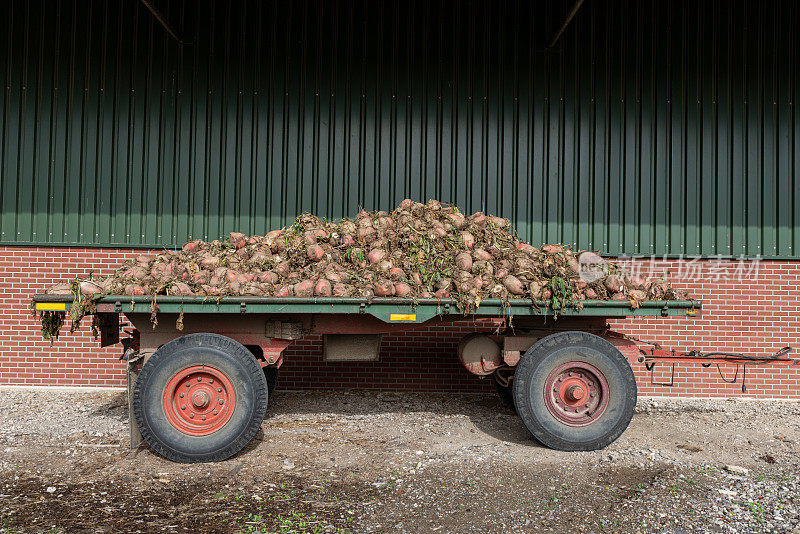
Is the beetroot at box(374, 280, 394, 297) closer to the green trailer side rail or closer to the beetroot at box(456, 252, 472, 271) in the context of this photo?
the green trailer side rail

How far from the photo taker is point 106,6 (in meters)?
7.93

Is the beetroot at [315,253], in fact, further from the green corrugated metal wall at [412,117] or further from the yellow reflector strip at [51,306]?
the green corrugated metal wall at [412,117]

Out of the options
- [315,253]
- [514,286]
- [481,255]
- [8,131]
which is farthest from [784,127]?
[8,131]

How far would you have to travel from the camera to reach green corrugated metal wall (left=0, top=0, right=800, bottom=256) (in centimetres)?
784

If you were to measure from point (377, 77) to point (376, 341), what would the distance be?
4.14 meters

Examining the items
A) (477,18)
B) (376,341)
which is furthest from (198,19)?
(376,341)

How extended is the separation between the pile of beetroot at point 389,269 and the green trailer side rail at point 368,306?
0.08 metres

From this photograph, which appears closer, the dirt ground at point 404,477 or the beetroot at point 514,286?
the dirt ground at point 404,477

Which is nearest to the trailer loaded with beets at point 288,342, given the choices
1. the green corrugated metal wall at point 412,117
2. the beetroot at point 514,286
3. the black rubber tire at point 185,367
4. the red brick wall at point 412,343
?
the black rubber tire at point 185,367

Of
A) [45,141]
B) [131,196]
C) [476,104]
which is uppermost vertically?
[476,104]

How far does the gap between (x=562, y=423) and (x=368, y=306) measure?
200 cm

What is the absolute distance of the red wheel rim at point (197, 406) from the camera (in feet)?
15.9

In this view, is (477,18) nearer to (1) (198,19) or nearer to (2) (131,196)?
(1) (198,19)

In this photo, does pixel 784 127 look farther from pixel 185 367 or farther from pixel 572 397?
pixel 185 367
